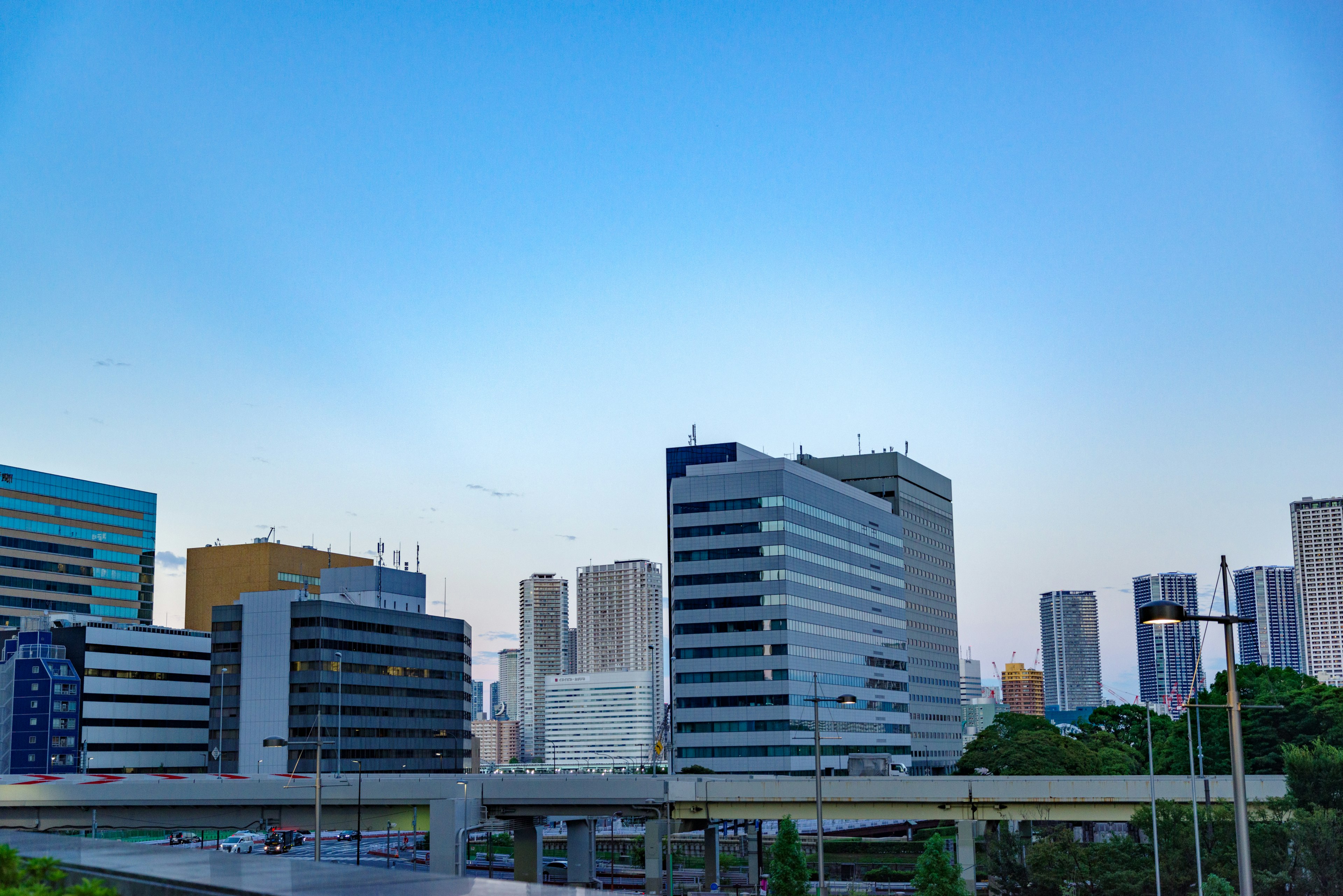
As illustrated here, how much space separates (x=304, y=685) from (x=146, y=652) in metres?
29.1

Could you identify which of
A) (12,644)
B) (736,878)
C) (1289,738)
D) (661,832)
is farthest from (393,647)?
(1289,738)

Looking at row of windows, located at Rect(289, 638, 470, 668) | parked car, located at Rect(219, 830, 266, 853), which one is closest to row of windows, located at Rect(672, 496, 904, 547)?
row of windows, located at Rect(289, 638, 470, 668)

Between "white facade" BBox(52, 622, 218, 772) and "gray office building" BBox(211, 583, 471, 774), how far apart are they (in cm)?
722

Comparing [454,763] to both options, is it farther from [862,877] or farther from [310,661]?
[862,877]

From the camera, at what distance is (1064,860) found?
85438 mm

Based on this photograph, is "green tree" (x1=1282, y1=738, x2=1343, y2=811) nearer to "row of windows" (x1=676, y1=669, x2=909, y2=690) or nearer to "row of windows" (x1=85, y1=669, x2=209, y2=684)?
"row of windows" (x1=676, y1=669, x2=909, y2=690)

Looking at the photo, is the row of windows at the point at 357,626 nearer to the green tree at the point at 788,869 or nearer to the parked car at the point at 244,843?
the parked car at the point at 244,843

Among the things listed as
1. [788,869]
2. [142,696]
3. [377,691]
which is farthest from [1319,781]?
[142,696]

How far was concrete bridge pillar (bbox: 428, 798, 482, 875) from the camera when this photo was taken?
7506cm

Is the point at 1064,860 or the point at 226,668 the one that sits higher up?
the point at 226,668

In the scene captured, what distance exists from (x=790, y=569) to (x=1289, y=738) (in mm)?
65965

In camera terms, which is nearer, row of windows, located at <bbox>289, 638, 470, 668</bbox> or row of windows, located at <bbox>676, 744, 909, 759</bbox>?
row of windows, located at <bbox>676, 744, 909, 759</bbox>

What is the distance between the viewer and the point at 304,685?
175 m

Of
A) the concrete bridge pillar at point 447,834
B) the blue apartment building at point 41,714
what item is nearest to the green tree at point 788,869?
the concrete bridge pillar at point 447,834
